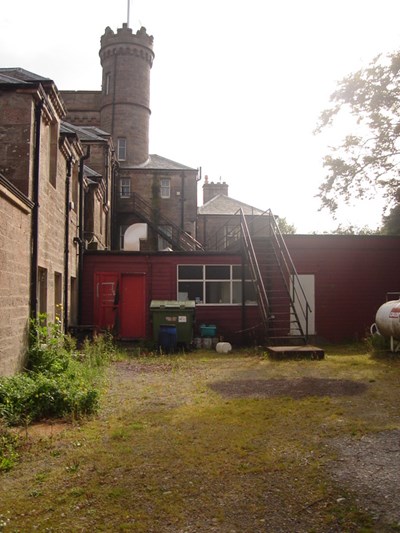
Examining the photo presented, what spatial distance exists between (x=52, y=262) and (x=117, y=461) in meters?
7.23

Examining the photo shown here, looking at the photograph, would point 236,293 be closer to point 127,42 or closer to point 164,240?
point 164,240

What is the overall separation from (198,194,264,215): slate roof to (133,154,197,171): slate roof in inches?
156

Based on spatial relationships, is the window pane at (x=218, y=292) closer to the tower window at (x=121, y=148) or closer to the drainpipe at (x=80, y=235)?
the drainpipe at (x=80, y=235)

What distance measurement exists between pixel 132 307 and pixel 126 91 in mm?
23384

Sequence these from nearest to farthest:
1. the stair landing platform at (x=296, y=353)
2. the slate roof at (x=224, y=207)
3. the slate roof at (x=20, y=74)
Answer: the slate roof at (x=20, y=74) → the stair landing platform at (x=296, y=353) → the slate roof at (x=224, y=207)

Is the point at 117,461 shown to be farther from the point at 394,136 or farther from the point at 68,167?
the point at 394,136

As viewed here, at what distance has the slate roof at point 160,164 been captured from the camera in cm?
3412

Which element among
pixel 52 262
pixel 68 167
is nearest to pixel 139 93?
pixel 68 167

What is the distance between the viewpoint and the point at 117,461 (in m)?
5.46

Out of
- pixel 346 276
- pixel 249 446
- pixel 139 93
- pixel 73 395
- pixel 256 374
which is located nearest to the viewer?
pixel 249 446

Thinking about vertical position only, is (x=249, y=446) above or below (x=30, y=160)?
below

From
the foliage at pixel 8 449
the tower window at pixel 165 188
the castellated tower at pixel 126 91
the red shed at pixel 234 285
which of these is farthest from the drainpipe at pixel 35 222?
the castellated tower at pixel 126 91

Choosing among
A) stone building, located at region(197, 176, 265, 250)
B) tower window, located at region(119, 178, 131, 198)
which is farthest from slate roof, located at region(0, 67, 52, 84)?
stone building, located at region(197, 176, 265, 250)

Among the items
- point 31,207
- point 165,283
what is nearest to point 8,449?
point 31,207
